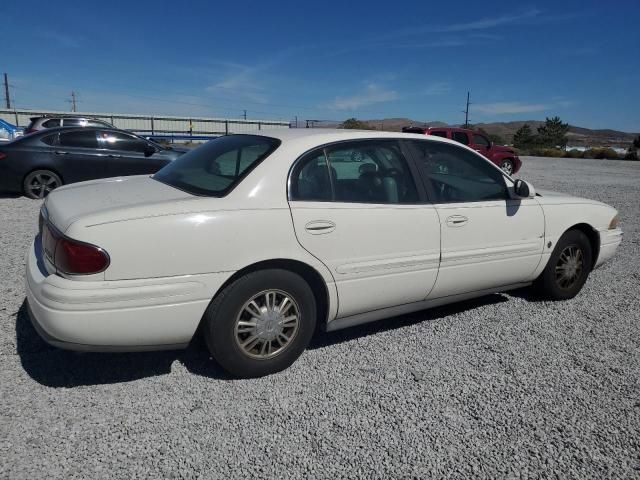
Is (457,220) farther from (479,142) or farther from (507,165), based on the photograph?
(507,165)

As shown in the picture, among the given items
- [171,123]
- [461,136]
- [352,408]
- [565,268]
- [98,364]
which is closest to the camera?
[352,408]

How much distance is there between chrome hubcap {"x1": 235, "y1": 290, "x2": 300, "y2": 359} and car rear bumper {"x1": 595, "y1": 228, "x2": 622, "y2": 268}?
3.19 metres

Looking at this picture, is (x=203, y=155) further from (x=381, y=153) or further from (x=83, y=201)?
(x=381, y=153)

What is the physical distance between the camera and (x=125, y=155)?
904 cm

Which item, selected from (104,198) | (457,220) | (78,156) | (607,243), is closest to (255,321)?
(104,198)

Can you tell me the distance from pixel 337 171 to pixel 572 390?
1993mm

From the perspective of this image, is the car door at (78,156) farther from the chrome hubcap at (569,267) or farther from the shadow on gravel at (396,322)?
the chrome hubcap at (569,267)

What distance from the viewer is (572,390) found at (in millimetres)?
2883

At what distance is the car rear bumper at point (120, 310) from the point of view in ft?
7.78

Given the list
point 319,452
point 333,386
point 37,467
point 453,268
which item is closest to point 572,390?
point 453,268

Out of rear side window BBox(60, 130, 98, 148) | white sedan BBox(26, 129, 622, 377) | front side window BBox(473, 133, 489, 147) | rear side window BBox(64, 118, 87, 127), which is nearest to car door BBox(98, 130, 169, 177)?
rear side window BBox(60, 130, 98, 148)

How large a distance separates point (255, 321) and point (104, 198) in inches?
47.4

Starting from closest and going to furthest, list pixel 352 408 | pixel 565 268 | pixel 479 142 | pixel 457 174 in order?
pixel 352 408
pixel 457 174
pixel 565 268
pixel 479 142

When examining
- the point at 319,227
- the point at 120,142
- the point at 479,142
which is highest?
the point at 479,142
